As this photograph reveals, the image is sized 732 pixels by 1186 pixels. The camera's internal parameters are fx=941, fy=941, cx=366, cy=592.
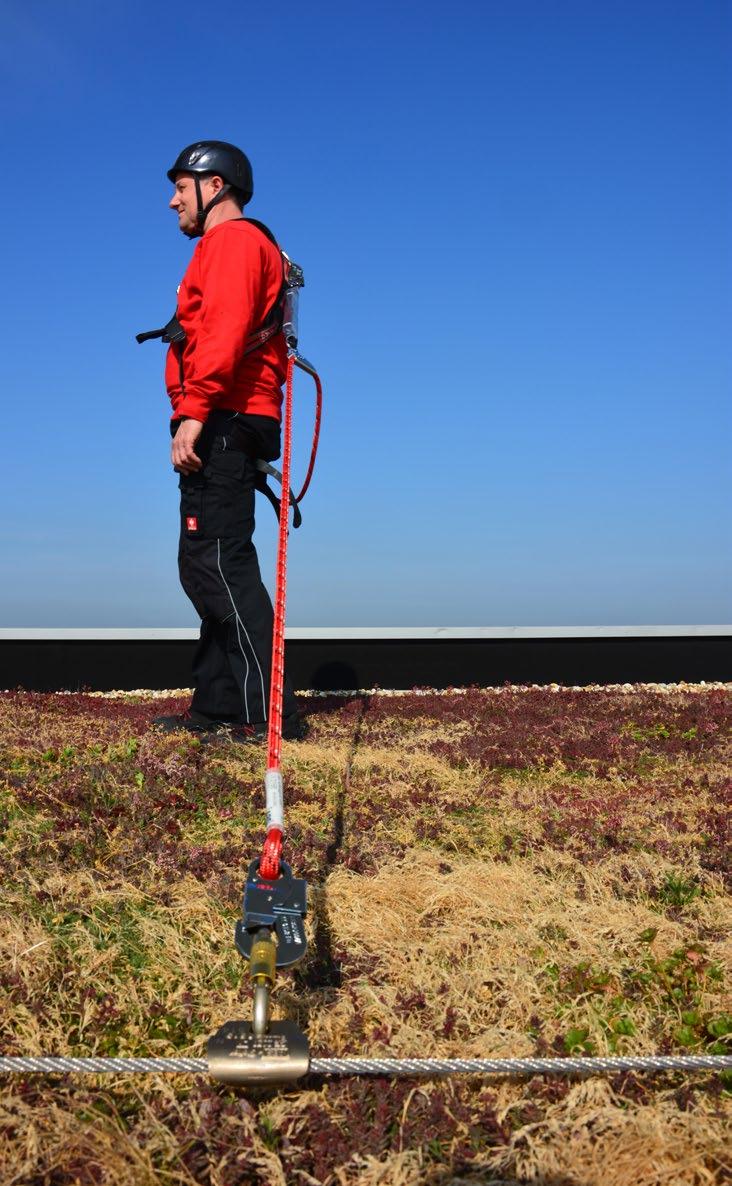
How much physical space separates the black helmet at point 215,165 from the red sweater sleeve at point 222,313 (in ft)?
1.70

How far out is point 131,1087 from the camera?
8.28ft

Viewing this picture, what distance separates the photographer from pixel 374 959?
3275 millimetres

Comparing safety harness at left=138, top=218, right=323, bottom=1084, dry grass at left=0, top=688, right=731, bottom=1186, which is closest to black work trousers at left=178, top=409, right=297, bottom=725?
dry grass at left=0, top=688, right=731, bottom=1186

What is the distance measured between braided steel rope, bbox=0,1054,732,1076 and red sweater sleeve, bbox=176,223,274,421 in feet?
13.8

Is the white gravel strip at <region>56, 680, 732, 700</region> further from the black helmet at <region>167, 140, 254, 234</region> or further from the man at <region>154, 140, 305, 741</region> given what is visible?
the black helmet at <region>167, 140, 254, 234</region>

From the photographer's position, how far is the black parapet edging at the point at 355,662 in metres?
11.6

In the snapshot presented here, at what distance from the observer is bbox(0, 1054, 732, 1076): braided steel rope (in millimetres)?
2338

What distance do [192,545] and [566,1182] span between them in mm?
4742

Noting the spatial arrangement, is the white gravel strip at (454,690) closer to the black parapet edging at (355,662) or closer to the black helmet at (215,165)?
the black parapet edging at (355,662)

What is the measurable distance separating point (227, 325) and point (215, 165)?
129cm

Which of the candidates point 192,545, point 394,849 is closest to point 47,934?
point 394,849

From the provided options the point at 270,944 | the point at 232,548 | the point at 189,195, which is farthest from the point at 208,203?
the point at 270,944

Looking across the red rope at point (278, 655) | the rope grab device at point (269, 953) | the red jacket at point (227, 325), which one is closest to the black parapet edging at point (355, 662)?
the red jacket at point (227, 325)

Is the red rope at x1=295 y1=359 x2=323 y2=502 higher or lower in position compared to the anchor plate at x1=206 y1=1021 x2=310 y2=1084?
higher
